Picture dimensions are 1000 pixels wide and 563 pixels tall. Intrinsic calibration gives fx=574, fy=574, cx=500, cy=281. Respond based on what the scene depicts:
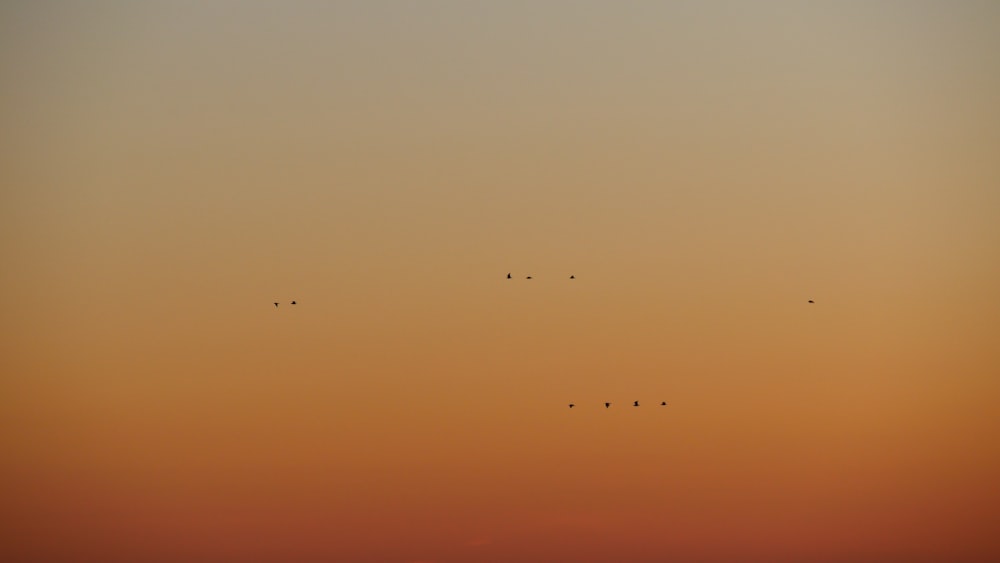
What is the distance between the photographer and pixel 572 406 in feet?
479

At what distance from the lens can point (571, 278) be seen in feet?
477

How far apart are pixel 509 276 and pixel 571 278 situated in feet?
53.9

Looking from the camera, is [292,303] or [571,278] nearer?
[571,278]

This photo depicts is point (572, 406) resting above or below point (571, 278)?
below

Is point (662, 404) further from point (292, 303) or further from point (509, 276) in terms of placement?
point (292, 303)

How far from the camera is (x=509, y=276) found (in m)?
141

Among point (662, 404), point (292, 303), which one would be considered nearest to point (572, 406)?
point (662, 404)

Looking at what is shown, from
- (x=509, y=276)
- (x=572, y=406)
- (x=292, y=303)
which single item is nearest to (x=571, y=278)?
(x=509, y=276)

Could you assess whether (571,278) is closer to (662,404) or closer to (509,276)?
(509,276)

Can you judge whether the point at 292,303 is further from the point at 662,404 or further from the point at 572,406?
the point at 662,404

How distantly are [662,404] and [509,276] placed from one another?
2036 inches

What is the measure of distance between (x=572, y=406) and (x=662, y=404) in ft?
76.5

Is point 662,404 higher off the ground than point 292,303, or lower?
lower

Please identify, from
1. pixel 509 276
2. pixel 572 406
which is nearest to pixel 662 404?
pixel 572 406
